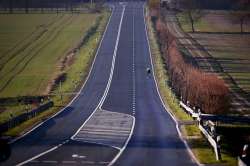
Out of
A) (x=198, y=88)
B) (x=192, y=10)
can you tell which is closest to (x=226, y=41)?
(x=192, y=10)

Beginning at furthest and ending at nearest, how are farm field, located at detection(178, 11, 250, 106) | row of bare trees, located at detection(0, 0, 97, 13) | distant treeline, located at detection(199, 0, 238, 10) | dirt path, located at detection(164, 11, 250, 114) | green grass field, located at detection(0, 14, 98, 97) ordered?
distant treeline, located at detection(199, 0, 238, 10)
row of bare trees, located at detection(0, 0, 97, 13)
farm field, located at detection(178, 11, 250, 106)
green grass field, located at detection(0, 14, 98, 97)
dirt path, located at detection(164, 11, 250, 114)

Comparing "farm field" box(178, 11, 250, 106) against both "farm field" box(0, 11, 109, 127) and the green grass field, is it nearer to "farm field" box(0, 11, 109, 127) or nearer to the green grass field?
"farm field" box(0, 11, 109, 127)

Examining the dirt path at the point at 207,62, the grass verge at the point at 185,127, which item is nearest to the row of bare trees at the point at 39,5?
the dirt path at the point at 207,62

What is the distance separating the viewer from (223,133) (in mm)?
40844

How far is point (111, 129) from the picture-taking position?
41.4 metres

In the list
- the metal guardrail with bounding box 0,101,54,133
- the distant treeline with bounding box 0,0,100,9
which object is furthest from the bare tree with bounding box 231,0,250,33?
the distant treeline with bounding box 0,0,100,9

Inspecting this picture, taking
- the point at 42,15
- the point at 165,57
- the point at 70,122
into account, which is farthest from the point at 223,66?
the point at 42,15

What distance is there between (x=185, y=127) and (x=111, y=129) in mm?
4725

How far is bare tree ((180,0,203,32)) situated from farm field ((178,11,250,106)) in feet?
4.71

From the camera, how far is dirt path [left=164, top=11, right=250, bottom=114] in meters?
64.0

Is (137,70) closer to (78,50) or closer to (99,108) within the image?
(78,50)

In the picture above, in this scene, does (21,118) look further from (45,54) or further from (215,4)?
(215,4)

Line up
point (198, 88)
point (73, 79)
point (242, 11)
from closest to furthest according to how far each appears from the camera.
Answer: point (198, 88) < point (73, 79) < point (242, 11)

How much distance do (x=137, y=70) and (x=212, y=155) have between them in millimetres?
55668
